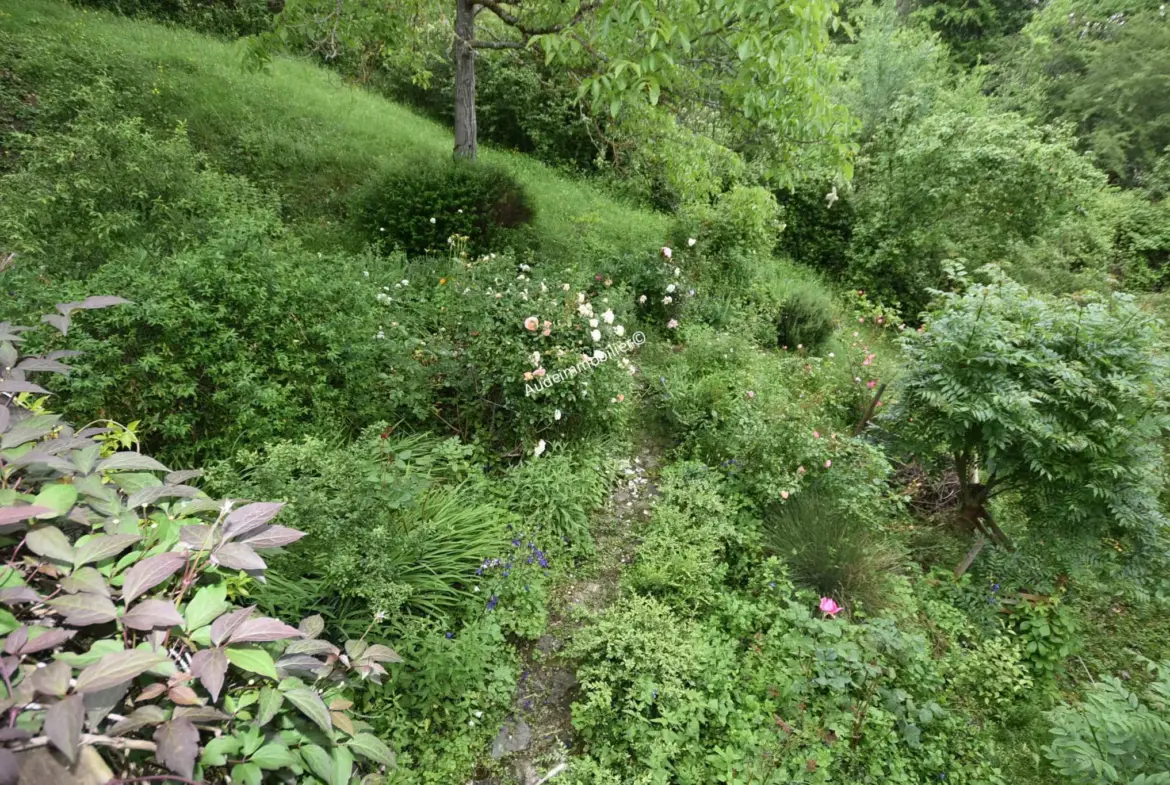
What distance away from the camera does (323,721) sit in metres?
1.05

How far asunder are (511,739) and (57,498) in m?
1.95

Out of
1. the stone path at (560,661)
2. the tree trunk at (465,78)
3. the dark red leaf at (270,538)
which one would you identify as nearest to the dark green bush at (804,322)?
the stone path at (560,661)

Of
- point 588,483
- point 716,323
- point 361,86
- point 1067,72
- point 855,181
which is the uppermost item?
point 1067,72

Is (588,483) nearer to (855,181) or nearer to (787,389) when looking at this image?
(787,389)

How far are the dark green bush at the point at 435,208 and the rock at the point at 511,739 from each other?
14.3 feet

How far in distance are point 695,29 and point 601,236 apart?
11.9ft

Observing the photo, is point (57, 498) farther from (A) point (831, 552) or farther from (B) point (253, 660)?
(A) point (831, 552)

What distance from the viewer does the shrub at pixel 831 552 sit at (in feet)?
9.70

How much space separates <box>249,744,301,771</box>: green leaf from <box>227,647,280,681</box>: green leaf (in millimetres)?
118

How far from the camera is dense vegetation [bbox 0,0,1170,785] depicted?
3.67 ft

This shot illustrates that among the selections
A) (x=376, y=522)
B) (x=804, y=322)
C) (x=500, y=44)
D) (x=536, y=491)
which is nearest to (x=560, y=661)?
(x=536, y=491)

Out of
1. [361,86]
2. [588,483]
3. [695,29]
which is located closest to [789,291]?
[695,29]

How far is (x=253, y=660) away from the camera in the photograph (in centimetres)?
101

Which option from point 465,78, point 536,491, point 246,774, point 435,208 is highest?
point 465,78
